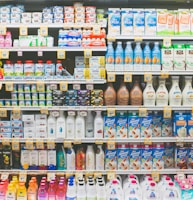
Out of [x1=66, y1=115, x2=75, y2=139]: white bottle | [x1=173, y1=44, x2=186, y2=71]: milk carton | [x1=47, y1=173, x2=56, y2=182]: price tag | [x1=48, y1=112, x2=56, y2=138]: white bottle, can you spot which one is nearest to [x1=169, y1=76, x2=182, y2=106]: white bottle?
[x1=173, y1=44, x2=186, y2=71]: milk carton

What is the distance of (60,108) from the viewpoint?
4445 millimetres

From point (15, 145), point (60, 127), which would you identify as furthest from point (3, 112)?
Result: point (60, 127)

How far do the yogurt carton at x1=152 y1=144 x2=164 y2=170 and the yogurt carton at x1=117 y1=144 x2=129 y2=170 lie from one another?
32 cm

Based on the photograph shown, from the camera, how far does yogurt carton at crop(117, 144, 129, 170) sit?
4.57 meters

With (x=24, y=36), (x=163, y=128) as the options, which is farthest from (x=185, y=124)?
(x=24, y=36)

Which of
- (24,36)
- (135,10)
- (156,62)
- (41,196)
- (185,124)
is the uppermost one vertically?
(135,10)

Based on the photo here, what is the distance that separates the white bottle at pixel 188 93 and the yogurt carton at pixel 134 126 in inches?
23.1

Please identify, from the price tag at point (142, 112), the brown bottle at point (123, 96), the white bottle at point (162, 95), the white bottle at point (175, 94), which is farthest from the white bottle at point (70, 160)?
the white bottle at point (175, 94)

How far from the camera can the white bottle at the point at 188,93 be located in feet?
14.8

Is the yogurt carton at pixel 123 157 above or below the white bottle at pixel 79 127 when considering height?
below

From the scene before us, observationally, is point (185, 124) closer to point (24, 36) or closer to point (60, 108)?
point (60, 108)

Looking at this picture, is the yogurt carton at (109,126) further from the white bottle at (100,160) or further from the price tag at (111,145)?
the white bottle at (100,160)

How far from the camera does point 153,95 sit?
14.8ft

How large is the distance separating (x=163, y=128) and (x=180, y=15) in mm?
1342
